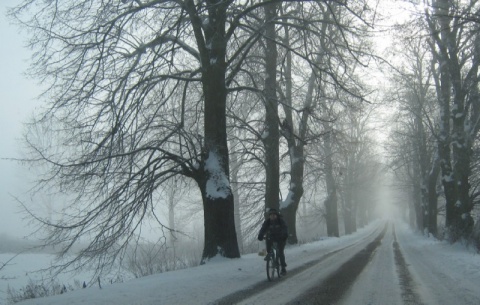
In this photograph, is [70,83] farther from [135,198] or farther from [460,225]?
[460,225]

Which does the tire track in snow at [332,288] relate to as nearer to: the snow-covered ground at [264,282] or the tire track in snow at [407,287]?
the snow-covered ground at [264,282]

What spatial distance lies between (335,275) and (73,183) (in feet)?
21.8

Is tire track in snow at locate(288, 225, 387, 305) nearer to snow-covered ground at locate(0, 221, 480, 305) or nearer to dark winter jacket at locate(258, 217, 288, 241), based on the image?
snow-covered ground at locate(0, 221, 480, 305)

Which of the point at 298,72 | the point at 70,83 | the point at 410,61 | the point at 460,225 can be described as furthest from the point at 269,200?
the point at 410,61

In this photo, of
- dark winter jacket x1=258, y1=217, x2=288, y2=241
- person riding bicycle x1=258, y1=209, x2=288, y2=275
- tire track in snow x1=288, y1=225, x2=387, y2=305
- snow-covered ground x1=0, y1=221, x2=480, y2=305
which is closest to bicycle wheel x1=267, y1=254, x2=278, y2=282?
snow-covered ground x1=0, y1=221, x2=480, y2=305

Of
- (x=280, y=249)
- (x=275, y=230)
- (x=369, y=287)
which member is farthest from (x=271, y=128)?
(x=369, y=287)

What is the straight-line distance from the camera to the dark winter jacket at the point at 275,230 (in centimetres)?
984

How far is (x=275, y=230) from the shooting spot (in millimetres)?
9914

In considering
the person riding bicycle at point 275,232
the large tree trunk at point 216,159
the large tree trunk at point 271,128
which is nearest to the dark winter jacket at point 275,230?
the person riding bicycle at point 275,232

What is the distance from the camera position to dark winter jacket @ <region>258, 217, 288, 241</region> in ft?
32.3

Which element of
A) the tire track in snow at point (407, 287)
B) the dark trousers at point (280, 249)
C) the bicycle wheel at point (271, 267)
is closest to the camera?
the tire track in snow at point (407, 287)

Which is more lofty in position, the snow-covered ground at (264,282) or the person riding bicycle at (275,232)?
the person riding bicycle at (275,232)

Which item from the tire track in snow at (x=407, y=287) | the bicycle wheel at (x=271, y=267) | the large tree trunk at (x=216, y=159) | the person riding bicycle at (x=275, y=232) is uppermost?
the large tree trunk at (x=216, y=159)

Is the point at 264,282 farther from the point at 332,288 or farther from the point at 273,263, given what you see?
the point at 332,288
